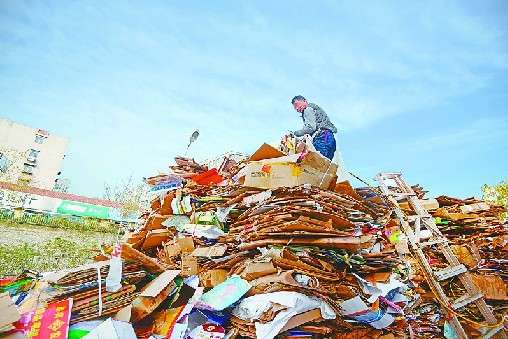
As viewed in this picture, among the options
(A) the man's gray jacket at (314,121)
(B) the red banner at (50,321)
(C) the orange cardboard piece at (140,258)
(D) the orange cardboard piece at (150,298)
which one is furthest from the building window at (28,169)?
(D) the orange cardboard piece at (150,298)

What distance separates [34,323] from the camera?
292 cm

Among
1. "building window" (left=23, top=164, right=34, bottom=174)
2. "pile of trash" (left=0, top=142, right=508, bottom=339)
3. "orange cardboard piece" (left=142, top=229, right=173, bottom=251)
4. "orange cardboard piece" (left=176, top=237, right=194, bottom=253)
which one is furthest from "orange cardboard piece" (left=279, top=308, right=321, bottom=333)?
"building window" (left=23, top=164, right=34, bottom=174)

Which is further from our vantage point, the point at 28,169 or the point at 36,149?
the point at 36,149

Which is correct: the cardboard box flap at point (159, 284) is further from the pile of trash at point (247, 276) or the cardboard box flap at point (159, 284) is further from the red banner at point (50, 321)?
the red banner at point (50, 321)

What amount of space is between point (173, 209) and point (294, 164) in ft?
6.38

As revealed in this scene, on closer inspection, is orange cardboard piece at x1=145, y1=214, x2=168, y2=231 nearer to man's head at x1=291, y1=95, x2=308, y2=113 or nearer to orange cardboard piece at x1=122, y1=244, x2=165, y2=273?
orange cardboard piece at x1=122, y1=244, x2=165, y2=273

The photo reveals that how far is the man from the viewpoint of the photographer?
217 inches

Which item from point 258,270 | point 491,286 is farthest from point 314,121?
point 491,286

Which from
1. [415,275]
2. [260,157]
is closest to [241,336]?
[260,157]

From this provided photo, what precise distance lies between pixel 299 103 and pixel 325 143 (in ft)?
3.01

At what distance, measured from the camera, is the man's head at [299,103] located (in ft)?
19.3

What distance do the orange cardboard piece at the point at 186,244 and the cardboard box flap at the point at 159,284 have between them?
0.57 m

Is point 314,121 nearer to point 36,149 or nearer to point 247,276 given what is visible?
point 247,276

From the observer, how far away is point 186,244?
13.7ft
